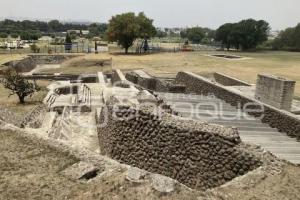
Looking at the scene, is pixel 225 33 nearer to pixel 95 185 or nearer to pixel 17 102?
pixel 17 102

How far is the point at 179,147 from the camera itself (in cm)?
845

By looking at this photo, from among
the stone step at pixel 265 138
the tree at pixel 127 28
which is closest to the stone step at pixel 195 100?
the stone step at pixel 265 138

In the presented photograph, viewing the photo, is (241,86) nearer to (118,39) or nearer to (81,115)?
(81,115)

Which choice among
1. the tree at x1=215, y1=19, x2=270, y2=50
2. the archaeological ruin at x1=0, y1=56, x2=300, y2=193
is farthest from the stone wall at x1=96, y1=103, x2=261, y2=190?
the tree at x1=215, y1=19, x2=270, y2=50

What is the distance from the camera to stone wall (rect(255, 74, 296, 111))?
44.1 feet

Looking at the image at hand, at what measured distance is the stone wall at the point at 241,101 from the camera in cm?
1130

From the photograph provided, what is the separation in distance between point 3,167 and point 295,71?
30670mm

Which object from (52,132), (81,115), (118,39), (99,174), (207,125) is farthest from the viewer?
(118,39)

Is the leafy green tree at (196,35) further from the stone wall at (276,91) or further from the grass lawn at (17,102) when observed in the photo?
the stone wall at (276,91)

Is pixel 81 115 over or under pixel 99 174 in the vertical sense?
under

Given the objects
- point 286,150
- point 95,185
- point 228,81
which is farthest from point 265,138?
point 228,81

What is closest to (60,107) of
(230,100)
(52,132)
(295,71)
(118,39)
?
(52,132)

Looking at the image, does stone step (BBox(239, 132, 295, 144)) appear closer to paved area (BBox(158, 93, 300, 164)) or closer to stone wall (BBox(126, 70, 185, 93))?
paved area (BBox(158, 93, 300, 164))

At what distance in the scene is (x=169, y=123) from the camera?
861 centimetres
